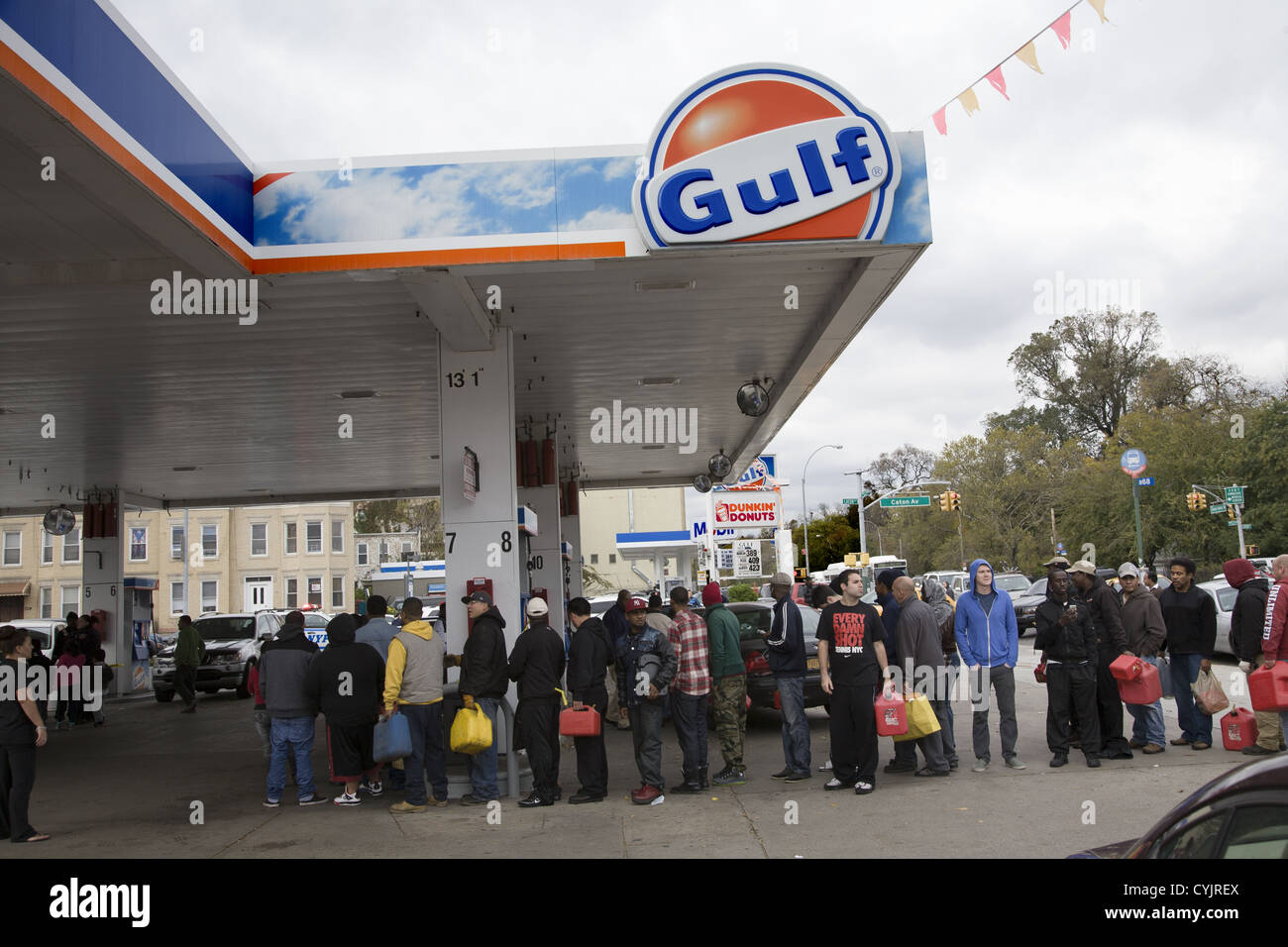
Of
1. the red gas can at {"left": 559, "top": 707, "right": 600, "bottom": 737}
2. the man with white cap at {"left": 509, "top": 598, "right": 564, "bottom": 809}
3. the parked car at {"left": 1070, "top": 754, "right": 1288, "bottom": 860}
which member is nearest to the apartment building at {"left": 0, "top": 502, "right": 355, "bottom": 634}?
the man with white cap at {"left": 509, "top": 598, "right": 564, "bottom": 809}

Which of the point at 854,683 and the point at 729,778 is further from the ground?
the point at 854,683

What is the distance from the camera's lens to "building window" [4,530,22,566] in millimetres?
50250

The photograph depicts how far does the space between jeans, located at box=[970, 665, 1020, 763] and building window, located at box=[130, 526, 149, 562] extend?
169 feet

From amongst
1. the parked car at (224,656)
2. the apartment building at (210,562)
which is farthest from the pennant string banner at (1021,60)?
the apartment building at (210,562)

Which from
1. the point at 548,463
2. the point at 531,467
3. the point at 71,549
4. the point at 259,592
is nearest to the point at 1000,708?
the point at 548,463

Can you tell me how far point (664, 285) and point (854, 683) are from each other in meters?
4.22

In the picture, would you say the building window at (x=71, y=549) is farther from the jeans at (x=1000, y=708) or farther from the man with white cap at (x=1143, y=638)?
the man with white cap at (x=1143, y=638)

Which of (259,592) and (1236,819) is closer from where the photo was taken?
(1236,819)

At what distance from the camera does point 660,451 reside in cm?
2152

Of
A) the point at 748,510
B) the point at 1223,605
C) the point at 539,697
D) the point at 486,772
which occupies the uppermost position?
the point at 748,510

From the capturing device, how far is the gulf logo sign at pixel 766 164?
838 centimetres

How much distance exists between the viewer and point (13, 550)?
50.3m

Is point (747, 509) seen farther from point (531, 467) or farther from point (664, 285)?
point (664, 285)
